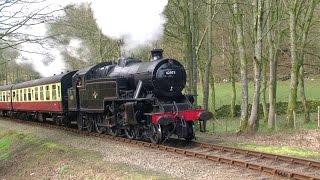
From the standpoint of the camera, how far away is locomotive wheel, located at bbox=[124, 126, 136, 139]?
556 inches

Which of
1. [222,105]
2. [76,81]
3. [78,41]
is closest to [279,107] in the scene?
[222,105]

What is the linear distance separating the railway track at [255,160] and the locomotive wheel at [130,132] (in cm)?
64

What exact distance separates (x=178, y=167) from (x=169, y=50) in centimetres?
2040

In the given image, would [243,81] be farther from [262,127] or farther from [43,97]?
[43,97]

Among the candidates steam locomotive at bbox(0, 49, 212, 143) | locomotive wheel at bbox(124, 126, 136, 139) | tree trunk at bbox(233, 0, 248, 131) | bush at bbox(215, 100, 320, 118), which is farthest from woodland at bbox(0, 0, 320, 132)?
locomotive wheel at bbox(124, 126, 136, 139)

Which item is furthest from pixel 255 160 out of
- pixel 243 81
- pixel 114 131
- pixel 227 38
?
pixel 227 38

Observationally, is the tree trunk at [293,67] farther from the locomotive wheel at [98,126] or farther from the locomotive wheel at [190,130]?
the locomotive wheel at [98,126]

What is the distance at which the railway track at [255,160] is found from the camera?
826cm

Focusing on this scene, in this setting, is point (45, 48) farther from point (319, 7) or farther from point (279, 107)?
point (279, 107)

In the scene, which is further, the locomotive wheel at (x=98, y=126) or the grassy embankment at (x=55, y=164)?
the locomotive wheel at (x=98, y=126)

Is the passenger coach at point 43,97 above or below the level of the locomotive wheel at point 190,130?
above

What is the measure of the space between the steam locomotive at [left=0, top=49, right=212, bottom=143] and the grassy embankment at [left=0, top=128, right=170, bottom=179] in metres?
1.93

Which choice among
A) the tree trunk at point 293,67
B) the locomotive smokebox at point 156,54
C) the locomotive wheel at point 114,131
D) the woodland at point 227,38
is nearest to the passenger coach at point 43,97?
the woodland at point 227,38

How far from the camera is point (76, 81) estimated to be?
17656 mm
